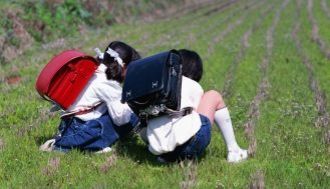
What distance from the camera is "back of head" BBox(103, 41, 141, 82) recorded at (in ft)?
20.6

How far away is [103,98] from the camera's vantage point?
20.7 ft

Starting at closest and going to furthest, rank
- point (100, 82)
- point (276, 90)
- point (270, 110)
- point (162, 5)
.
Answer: point (100, 82) → point (270, 110) → point (276, 90) → point (162, 5)

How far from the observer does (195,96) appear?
19.4 feet

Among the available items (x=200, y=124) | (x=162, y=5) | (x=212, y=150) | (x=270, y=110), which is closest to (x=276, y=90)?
(x=270, y=110)

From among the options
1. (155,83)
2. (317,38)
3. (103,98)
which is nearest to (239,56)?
(317,38)

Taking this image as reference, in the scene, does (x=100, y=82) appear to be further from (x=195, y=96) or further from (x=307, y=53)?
(x=307, y=53)

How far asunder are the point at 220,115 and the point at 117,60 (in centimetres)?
135

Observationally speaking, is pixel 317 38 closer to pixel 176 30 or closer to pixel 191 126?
pixel 176 30

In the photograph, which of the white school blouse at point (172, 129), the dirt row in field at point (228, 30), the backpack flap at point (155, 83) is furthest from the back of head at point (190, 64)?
the dirt row in field at point (228, 30)

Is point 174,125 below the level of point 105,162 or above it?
above

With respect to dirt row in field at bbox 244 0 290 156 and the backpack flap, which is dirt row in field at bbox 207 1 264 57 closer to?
dirt row in field at bbox 244 0 290 156

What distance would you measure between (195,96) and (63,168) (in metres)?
1.56

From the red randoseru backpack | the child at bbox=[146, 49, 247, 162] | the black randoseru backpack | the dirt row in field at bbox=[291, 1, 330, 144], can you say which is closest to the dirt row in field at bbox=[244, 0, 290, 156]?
the child at bbox=[146, 49, 247, 162]

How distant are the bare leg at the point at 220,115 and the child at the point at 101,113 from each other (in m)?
0.94
